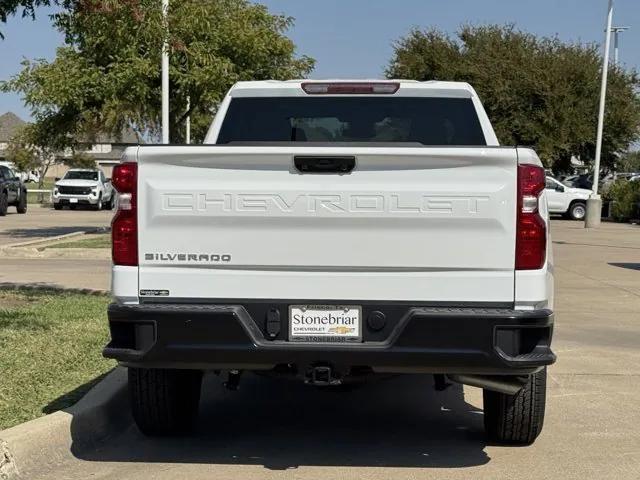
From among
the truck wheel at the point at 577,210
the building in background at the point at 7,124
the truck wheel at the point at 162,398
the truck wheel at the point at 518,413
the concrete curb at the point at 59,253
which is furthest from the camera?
the building in background at the point at 7,124

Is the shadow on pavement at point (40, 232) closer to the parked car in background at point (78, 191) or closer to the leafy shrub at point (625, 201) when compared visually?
the parked car in background at point (78, 191)

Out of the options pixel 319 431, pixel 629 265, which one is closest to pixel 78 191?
pixel 629 265

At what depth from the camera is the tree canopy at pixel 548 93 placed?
44.1 meters

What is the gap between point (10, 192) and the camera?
3484 cm

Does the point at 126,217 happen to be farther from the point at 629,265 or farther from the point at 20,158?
the point at 20,158

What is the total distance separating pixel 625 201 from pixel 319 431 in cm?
3184

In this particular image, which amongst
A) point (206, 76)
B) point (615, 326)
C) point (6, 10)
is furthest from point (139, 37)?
point (206, 76)

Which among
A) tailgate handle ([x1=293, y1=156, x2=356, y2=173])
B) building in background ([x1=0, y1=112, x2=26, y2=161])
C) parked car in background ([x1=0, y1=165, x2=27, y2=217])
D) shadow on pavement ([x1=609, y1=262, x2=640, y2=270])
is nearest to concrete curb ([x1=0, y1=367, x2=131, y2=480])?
tailgate handle ([x1=293, y1=156, x2=356, y2=173])

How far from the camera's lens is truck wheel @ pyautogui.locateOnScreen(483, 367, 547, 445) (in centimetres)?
576

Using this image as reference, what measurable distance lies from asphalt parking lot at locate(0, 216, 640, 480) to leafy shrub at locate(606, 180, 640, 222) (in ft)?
91.8

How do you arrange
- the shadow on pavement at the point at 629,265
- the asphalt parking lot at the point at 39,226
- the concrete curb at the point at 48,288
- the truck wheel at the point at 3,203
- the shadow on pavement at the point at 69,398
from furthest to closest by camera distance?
the truck wheel at the point at 3,203 → the asphalt parking lot at the point at 39,226 → the shadow on pavement at the point at 629,265 → the concrete curb at the point at 48,288 → the shadow on pavement at the point at 69,398

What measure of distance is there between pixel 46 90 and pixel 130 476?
1817 centimetres

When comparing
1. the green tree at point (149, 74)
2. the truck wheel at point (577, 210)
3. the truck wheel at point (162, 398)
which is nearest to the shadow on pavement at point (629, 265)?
the green tree at point (149, 74)

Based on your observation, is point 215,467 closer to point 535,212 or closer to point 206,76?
point 535,212
